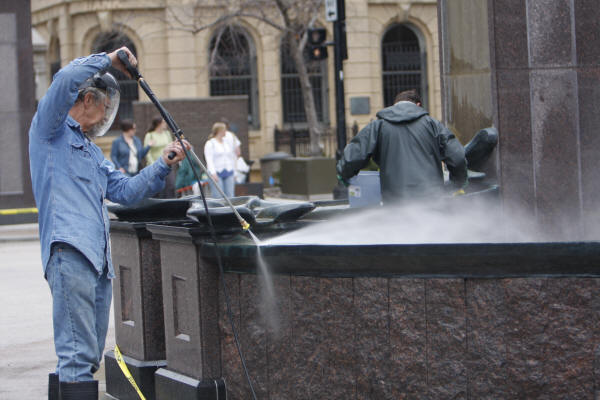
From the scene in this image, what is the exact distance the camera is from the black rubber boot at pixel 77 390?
4.63 metres

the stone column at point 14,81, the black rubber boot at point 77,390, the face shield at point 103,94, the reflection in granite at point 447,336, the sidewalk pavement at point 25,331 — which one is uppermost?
the stone column at point 14,81

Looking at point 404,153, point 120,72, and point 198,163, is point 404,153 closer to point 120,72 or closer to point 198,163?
point 198,163

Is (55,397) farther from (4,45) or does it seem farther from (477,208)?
(4,45)

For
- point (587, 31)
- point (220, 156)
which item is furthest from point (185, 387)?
point (220, 156)

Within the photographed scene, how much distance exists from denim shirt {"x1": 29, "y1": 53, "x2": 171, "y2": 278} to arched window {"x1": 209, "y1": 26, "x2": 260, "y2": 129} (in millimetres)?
25332

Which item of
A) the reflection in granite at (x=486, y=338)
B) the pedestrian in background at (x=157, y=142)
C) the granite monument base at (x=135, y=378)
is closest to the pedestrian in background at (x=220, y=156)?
the pedestrian in background at (x=157, y=142)

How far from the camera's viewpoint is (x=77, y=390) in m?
4.64

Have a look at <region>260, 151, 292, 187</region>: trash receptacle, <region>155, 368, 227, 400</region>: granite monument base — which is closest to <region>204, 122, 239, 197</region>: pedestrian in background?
<region>260, 151, 292, 187</region>: trash receptacle

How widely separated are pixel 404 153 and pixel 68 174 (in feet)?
8.79

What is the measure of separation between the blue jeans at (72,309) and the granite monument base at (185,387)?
27.1 inches

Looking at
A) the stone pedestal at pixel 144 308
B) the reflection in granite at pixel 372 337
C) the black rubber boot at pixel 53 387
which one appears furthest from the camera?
the stone pedestal at pixel 144 308

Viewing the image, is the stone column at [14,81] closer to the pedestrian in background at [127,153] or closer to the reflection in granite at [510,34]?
the pedestrian in background at [127,153]

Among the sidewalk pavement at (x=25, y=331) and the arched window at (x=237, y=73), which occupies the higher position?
the arched window at (x=237, y=73)

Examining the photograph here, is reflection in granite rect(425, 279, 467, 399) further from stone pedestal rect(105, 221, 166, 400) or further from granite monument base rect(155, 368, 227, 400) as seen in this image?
stone pedestal rect(105, 221, 166, 400)
